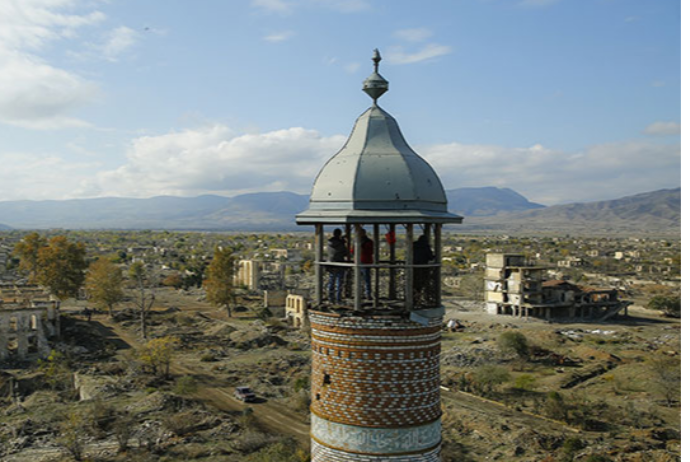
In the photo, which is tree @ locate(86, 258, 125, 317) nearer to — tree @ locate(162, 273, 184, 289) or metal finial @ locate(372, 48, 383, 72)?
tree @ locate(162, 273, 184, 289)

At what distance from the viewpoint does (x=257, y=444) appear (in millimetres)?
26766

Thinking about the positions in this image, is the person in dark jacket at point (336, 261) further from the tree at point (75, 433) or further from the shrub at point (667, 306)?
the shrub at point (667, 306)

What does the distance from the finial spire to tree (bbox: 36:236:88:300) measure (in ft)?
174

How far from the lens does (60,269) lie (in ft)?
181

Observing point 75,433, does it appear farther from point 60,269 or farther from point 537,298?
point 537,298

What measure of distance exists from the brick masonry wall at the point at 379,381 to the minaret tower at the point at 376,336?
11mm

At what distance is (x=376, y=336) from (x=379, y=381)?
497mm

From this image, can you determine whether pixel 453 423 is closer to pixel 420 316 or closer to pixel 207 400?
pixel 207 400

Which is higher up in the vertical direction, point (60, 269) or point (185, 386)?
point (60, 269)

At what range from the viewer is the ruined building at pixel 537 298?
63.3 metres

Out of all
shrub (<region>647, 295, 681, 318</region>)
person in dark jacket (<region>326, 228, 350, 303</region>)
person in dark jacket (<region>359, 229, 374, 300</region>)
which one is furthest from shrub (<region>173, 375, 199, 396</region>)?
shrub (<region>647, 295, 681, 318</region>)

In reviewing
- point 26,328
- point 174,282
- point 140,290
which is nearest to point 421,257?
point 26,328

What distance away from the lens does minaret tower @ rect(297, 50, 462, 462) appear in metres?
7.32

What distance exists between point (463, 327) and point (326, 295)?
49.6 meters
